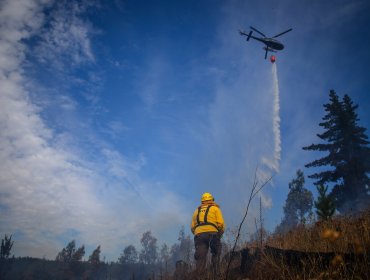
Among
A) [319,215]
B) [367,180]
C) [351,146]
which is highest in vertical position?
[351,146]

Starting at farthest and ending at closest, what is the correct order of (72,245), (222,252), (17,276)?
(72,245) → (17,276) → (222,252)

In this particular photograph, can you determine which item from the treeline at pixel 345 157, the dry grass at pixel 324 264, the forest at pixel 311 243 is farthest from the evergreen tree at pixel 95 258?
the dry grass at pixel 324 264

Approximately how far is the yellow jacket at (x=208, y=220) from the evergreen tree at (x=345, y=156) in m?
17.6

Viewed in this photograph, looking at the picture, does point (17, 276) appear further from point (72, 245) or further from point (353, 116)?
point (353, 116)

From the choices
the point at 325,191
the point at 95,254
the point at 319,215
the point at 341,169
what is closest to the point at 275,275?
the point at 319,215

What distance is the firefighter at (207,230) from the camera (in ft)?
24.5

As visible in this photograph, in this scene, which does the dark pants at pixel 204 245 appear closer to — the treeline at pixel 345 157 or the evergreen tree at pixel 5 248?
the treeline at pixel 345 157

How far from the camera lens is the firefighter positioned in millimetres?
7469

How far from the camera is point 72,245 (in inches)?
1802

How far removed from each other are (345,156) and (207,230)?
21.7 metres

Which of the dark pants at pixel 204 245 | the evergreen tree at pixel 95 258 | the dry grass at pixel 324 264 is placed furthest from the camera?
the evergreen tree at pixel 95 258

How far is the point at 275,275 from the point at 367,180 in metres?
23.8

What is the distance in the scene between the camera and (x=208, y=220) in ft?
25.0

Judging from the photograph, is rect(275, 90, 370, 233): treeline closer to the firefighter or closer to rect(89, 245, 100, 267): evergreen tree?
the firefighter
